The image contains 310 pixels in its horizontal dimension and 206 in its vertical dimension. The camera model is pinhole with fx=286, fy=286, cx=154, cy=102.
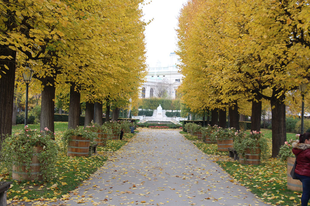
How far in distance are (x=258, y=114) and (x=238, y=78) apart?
11.7 ft

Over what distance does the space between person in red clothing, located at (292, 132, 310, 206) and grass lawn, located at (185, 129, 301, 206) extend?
1009 millimetres

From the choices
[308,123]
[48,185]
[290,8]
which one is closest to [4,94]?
[48,185]

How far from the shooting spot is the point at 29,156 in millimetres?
6688

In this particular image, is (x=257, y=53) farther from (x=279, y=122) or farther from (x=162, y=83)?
(x=162, y=83)

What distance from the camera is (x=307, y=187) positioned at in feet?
16.0

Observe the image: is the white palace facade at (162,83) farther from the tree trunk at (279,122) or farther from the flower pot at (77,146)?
the flower pot at (77,146)

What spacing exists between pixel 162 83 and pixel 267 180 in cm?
9029

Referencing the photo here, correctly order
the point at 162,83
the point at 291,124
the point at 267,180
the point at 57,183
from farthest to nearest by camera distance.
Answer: the point at 162,83, the point at 291,124, the point at 267,180, the point at 57,183

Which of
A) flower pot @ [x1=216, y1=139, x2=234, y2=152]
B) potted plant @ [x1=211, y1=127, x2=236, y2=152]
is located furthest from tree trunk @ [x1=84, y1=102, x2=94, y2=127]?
flower pot @ [x1=216, y1=139, x2=234, y2=152]

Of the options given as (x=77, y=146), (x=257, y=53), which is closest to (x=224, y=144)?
(x=257, y=53)

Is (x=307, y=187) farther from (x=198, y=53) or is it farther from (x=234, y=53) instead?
(x=198, y=53)

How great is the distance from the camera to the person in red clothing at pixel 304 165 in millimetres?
4910

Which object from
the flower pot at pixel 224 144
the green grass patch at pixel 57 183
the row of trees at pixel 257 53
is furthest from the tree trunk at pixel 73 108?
the flower pot at pixel 224 144

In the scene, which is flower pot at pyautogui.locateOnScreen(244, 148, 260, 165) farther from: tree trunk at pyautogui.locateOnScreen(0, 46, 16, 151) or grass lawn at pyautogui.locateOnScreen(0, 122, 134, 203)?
tree trunk at pyautogui.locateOnScreen(0, 46, 16, 151)
